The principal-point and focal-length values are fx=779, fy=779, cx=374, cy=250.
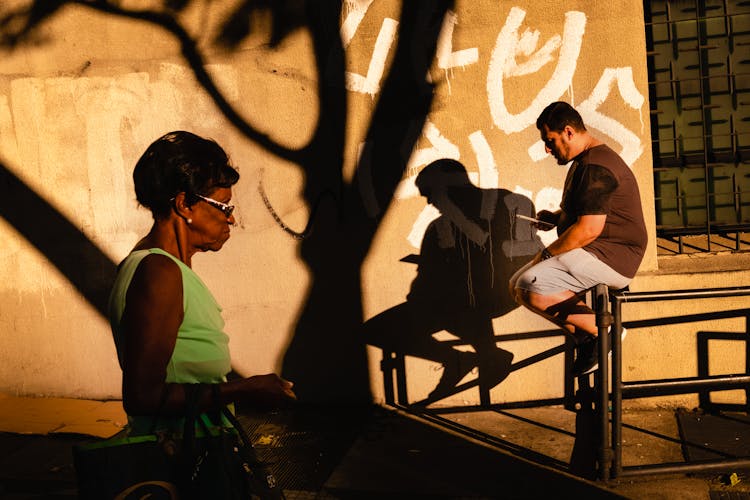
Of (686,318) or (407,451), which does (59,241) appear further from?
(686,318)

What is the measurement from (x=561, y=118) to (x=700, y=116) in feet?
4.31

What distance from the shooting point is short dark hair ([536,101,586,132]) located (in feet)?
13.8

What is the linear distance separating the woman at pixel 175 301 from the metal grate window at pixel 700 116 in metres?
3.62

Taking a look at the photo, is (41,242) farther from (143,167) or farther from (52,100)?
(143,167)

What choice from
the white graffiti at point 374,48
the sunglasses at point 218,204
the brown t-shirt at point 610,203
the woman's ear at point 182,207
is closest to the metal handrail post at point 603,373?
the brown t-shirt at point 610,203

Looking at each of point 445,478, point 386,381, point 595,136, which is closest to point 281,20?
point 595,136

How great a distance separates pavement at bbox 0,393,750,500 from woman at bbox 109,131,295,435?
85.7 inches

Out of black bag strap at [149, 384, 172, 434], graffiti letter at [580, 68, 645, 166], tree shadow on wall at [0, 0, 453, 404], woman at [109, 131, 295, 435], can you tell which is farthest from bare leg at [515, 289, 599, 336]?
black bag strap at [149, 384, 172, 434]

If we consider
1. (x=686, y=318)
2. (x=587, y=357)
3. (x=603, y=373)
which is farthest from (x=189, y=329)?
(x=686, y=318)

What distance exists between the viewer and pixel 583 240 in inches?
161

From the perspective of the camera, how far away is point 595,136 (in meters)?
4.84

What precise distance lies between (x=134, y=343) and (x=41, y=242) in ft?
13.8

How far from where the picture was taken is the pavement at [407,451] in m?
3.97

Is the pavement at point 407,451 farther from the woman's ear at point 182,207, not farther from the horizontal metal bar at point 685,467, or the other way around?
the woman's ear at point 182,207
